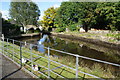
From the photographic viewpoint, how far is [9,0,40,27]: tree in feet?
107

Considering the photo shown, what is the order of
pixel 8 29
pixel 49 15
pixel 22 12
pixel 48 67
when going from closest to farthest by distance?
pixel 48 67 → pixel 8 29 → pixel 22 12 → pixel 49 15

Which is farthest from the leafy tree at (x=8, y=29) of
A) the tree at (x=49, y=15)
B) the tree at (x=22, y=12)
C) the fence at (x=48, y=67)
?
the fence at (x=48, y=67)

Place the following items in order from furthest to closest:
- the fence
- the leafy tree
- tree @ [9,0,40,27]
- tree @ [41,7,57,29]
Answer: tree @ [41,7,57,29] → tree @ [9,0,40,27] → the leafy tree → the fence

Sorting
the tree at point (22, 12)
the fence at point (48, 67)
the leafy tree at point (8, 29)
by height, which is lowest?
the fence at point (48, 67)

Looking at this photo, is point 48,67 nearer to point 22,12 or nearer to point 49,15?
point 22,12

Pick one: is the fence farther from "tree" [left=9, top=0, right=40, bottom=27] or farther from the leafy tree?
"tree" [left=9, top=0, right=40, bottom=27]

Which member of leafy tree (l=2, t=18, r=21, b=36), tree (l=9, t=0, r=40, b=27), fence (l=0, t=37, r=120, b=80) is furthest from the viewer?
tree (l=9, t=0, r=40, b=27)

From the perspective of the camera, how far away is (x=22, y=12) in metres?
32.7

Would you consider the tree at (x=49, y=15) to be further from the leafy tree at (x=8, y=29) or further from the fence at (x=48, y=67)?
the fence at (x=48, y=67)

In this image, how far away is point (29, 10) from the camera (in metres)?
33.7

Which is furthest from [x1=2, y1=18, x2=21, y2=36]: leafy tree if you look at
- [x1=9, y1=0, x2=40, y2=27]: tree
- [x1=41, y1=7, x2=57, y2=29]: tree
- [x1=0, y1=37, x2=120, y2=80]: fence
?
[x1=0, y1=37, x2=120, y2=80]: fence

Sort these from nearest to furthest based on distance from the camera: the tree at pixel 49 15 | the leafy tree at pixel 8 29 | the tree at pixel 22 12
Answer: the leafy tree at pixel 8 29 → the tree at pixel 22 12 → the tree at pixel 49 15

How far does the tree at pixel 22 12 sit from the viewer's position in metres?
32.5

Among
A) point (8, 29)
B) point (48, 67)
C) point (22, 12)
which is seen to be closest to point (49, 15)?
point (22, 12)
